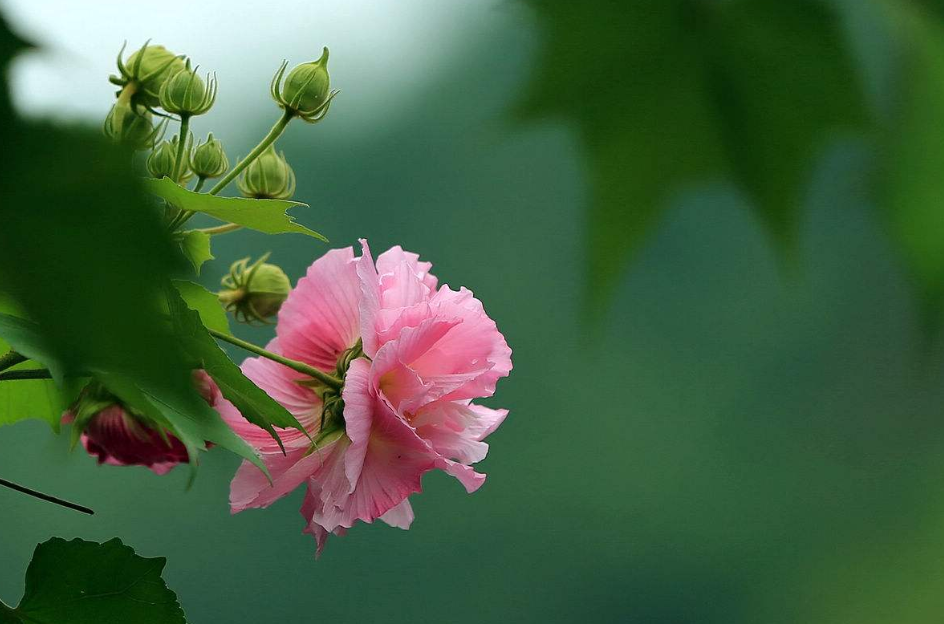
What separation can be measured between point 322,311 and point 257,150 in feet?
0.22

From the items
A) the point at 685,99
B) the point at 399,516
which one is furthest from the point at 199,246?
the point at 685,99

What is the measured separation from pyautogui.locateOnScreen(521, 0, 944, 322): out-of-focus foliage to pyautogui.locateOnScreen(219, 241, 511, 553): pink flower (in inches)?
9.0

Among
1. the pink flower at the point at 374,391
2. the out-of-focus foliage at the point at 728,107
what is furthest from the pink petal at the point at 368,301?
the out-of-focus foliage at the point at 728,107

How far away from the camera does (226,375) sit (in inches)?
9.5

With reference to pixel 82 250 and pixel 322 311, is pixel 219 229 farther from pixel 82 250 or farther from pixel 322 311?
pixel 82 250

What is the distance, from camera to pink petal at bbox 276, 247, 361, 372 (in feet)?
1.21

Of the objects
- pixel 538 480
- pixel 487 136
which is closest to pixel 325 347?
pixel 487 136

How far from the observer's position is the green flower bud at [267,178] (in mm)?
360

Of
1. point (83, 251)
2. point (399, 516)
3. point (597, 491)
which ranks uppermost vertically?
point (597, 491)

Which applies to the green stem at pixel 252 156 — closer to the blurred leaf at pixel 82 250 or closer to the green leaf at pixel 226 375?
the green leaf at pixel 226 375

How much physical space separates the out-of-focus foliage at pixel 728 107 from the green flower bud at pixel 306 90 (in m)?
0.25

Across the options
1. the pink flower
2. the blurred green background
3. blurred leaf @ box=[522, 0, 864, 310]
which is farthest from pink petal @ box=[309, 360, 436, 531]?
the blurred green background

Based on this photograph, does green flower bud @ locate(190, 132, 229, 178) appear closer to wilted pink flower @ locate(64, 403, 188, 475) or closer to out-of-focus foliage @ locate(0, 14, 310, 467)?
wilted pink flower @ locate(64, 403, 188, 475)

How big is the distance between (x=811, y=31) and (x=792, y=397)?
27.3 ft
